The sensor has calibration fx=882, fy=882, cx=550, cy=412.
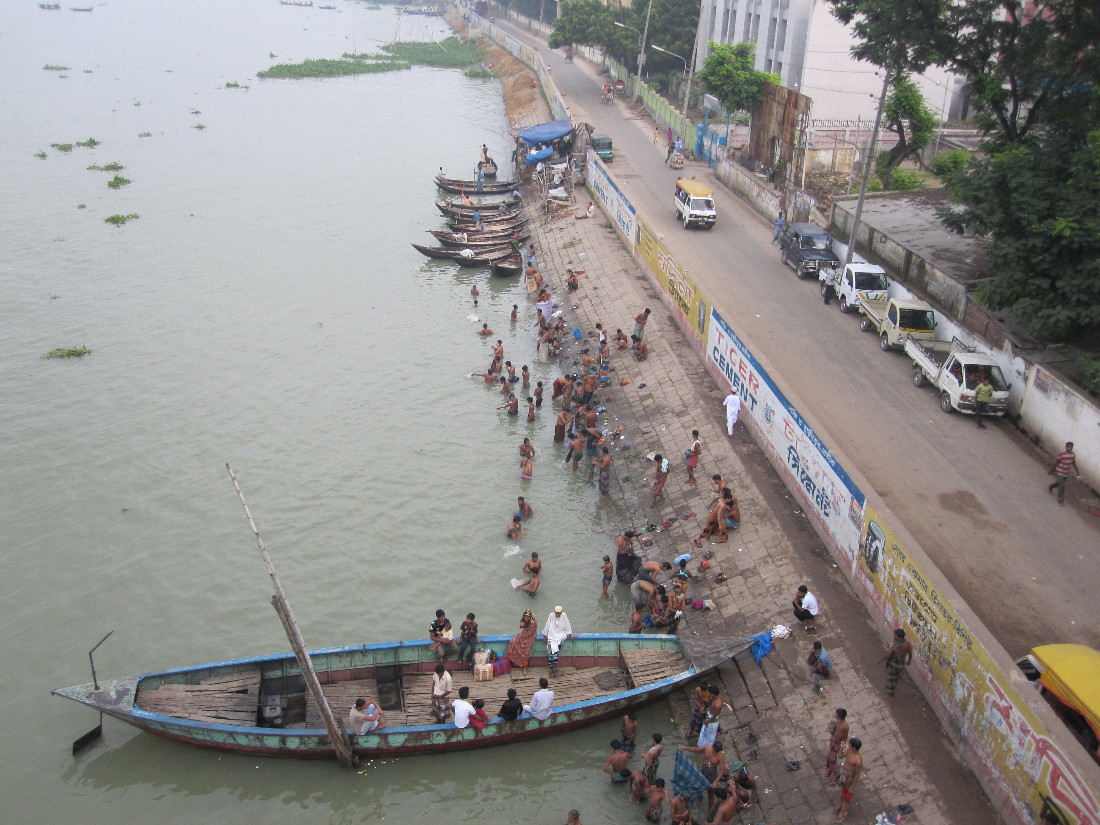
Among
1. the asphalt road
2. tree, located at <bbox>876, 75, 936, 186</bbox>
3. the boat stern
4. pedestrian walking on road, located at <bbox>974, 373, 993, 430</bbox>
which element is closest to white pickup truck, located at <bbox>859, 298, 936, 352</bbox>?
the asphalt road

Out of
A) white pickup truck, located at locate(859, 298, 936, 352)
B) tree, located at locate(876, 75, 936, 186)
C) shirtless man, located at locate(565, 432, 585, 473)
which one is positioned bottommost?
shirtless man, located at locate(565, 432, 585, 473)

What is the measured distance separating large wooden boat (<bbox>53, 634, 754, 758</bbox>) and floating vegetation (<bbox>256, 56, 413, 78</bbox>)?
88226mm

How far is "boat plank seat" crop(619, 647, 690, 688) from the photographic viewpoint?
1523cm

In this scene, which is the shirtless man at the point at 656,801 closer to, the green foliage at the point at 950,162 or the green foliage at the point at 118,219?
the green foliage at the point at 950,162

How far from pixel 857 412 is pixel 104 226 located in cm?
3739

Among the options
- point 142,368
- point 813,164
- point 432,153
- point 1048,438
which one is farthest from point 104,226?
point 1048,438

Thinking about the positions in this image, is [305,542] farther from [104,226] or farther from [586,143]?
[586,143]

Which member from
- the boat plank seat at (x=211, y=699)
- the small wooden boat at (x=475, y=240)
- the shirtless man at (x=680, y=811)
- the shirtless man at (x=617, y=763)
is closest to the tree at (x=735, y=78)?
the small wooden boat at (x=475, y=240)

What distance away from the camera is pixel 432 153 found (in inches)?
2378

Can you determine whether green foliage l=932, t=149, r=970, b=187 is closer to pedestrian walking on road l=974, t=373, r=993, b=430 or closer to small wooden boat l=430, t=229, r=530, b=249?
pedestrian walking on road l=974, t=373, r=993, b=430

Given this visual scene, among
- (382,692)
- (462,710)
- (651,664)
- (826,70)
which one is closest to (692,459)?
(651,664)

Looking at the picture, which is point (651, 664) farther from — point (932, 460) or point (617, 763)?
point (932, 460)

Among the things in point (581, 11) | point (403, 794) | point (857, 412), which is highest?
point (581, 11)

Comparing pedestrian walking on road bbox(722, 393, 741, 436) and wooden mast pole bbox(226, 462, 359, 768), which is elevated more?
pedestrian walking on road bbox(722, 393, 741, 436)
